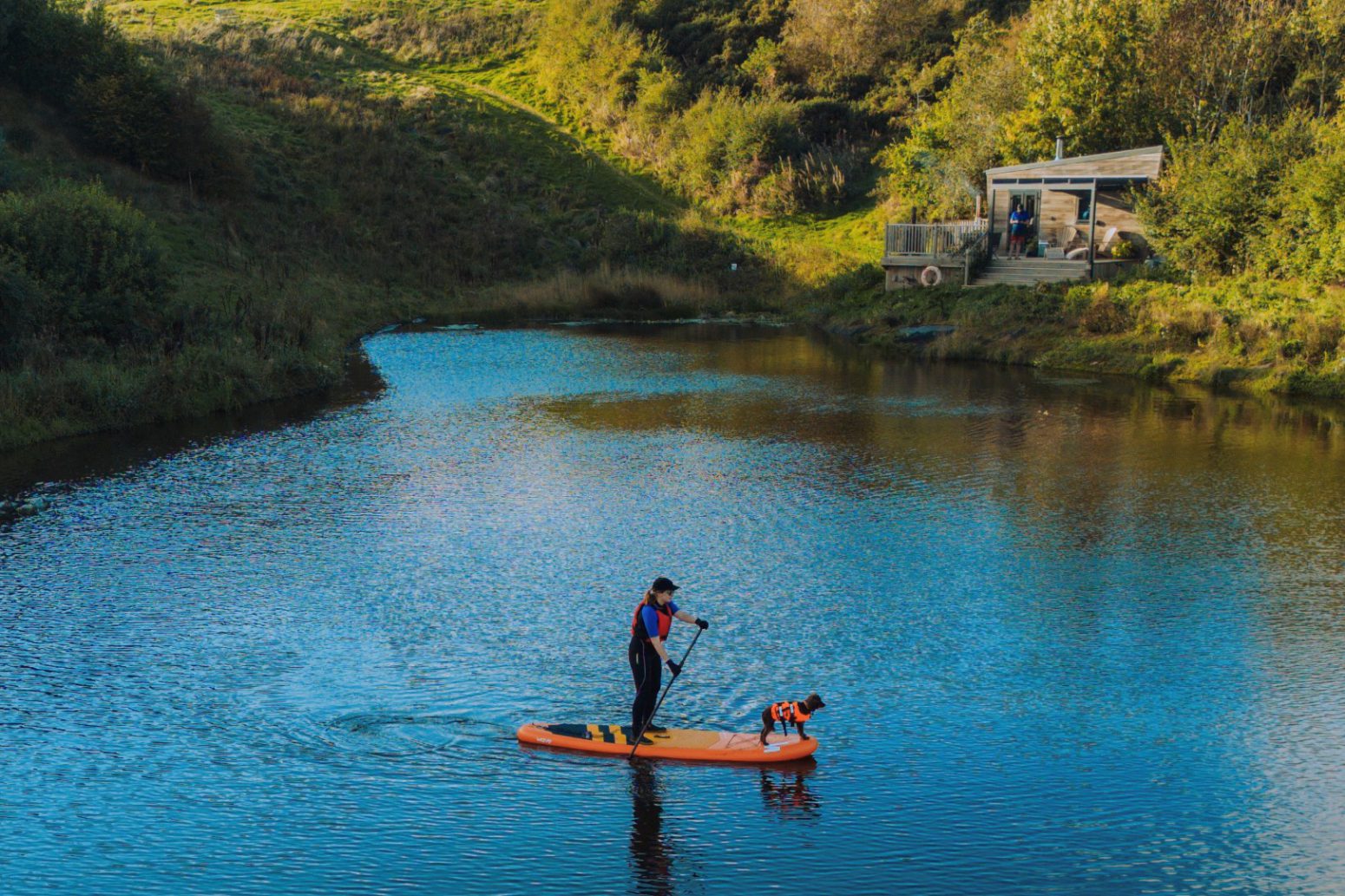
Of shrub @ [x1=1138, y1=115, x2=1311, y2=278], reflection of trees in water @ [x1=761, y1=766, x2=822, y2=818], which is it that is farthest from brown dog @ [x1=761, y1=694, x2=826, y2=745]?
shrub @ [x1=1138, y1=115, x2=1311, y2=278]

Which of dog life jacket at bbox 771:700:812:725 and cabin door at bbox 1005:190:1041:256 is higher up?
cabin door at bbox 1005:190:1041:256

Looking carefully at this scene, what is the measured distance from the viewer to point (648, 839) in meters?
10.8

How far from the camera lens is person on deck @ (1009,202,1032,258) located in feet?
155

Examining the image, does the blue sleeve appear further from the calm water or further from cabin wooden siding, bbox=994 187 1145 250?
cabin wooden siding, bbox=994 187 1145 250

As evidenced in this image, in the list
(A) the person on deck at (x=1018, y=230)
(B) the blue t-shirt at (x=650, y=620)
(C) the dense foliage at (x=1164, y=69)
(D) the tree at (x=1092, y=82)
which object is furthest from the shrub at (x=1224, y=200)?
(B) the blue t-shirt at (x=650, y=620)

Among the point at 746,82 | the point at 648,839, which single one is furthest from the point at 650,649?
the point at 746,82

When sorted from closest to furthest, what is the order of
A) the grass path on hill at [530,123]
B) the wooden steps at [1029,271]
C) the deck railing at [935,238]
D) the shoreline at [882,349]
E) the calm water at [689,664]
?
the calm water at [689,664], the shoreline at [882,349], the wooden steps at [1029,271], the deck railing at [935,238], the grass path on hill at [530,123]

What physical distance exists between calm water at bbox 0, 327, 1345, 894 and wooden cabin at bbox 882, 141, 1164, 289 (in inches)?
738

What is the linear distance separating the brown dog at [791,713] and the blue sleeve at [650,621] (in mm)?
1385

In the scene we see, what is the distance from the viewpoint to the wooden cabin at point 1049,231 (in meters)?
45.4

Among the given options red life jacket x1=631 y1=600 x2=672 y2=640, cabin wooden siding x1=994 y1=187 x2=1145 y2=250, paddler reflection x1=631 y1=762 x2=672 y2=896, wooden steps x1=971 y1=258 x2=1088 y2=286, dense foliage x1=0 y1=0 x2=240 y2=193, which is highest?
dense foliage x1=0 y1=0 x2=240 y2=193

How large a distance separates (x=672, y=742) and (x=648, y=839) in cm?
159

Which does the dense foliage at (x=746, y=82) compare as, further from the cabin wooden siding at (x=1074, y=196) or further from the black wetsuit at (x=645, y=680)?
the black wetsuit at (x=645, y=680)

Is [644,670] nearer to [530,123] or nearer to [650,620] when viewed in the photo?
[650,620]
